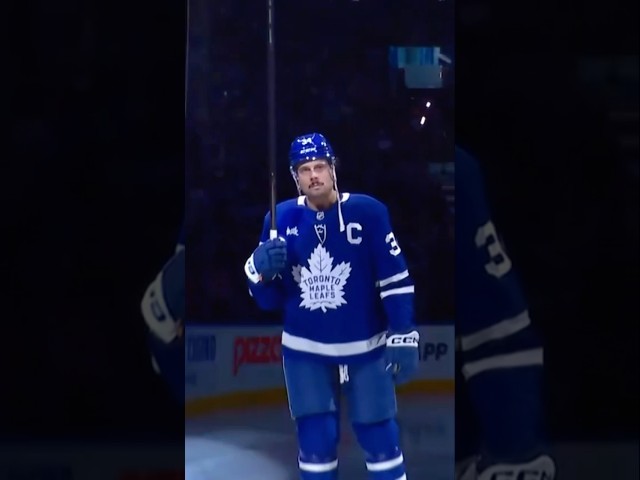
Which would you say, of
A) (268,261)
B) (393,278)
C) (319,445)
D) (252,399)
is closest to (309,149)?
(268,261)

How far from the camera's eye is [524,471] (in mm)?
4070

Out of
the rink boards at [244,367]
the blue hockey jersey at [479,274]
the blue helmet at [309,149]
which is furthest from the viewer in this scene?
the blue hockey jersey at [479,274]

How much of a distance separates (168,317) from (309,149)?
876 millimetres

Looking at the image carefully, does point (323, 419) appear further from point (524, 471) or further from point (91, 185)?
point (91, 185)

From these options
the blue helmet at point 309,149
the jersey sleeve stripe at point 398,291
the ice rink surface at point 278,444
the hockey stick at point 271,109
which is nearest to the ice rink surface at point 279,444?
the ice rink surface at point 278,444

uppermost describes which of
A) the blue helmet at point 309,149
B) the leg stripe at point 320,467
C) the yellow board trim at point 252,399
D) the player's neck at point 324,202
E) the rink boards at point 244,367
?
the blue helmet at point 309,149

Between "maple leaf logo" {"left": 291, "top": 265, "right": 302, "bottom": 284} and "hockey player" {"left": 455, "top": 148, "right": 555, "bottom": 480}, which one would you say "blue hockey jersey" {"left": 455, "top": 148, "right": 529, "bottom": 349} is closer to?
"hockey player" {"left": 455, "top": 148, "right": 555, "bottom": 480}

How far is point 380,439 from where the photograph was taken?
142 inches

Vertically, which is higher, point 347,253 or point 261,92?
point 261,92

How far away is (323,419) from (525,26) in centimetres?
158

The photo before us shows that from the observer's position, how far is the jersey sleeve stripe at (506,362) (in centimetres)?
402

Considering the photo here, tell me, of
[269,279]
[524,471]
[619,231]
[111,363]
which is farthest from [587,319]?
[111,363]

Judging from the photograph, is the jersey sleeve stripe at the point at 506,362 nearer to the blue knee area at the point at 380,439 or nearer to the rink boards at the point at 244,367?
the rink boards at the point at 244,367

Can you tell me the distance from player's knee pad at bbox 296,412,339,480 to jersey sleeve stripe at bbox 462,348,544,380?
2.06ft
